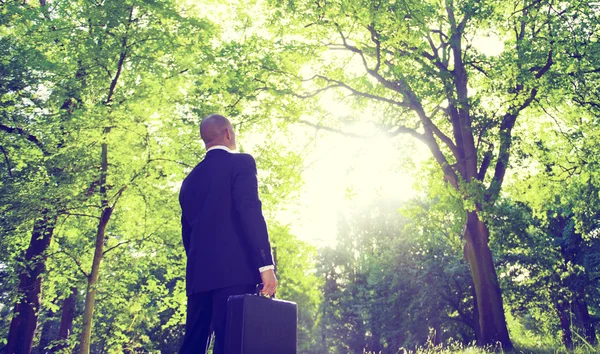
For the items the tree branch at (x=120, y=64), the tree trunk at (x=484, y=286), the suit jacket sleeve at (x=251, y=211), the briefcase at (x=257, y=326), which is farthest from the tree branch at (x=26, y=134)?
the briefcase at (x=257, y=326)

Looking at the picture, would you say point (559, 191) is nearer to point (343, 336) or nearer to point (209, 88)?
point (209, 88)

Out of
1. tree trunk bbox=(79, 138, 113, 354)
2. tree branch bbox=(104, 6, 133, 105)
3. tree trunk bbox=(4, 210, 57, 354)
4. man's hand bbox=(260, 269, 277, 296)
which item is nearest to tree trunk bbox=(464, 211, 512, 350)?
tree trunk bbox=(79, 138, 113, 354)

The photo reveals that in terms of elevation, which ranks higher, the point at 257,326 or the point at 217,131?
the point at 217,131

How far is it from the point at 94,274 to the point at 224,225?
10.7 metres

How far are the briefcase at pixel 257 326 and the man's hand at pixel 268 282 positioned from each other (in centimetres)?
11

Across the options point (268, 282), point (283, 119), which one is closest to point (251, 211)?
point (268, 282)

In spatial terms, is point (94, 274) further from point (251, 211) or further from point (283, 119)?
point (251, 211)

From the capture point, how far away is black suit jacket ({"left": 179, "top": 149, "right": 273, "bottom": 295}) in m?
3.41

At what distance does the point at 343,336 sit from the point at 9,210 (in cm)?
4584

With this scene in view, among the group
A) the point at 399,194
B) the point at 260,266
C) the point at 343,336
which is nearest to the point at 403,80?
the point at 260,266

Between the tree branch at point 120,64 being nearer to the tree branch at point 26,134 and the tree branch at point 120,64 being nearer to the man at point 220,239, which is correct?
the tree branch at point 26,134

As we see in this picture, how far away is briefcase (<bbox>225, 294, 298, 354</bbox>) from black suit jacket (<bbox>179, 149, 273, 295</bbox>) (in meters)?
0.32

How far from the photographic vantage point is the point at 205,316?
3.38 m

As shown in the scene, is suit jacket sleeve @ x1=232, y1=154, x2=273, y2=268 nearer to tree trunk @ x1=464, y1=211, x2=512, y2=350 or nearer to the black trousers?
the black trousers
